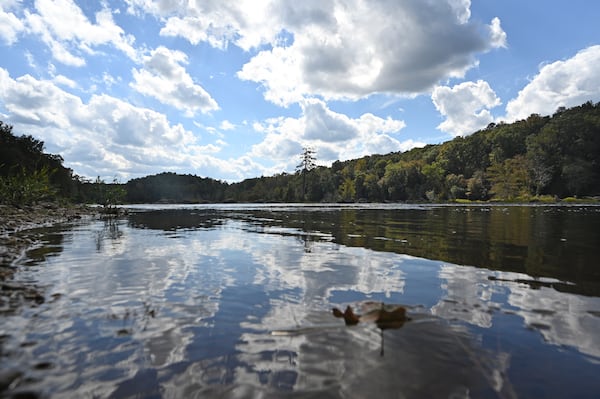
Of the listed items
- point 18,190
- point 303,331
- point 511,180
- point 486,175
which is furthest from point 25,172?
point 486,175

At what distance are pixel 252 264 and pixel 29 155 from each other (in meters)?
66.3

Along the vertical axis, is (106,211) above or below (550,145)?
below

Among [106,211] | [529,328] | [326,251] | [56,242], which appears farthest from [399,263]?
[106,211]

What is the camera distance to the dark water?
3193 millimetres

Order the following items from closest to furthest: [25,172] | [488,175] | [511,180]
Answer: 1. [25,172]
2. [511,180]
3. [488,175]

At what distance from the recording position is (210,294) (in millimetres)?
6289

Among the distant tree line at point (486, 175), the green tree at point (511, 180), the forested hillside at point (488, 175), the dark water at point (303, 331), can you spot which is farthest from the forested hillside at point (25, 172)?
the green tree at point (511, 180)

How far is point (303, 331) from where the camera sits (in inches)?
178

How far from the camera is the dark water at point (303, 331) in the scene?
126 inches

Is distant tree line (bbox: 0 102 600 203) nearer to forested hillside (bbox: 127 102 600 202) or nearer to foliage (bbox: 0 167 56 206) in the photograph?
forested hillside (bbox: 127 102 600 202)

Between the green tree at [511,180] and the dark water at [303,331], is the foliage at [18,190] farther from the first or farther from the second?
the green tree at [511,180]

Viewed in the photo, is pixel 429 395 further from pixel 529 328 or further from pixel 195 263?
pixel 195 263

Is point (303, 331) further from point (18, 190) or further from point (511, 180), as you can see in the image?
point (511, 180)

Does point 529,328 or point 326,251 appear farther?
point 326,251
